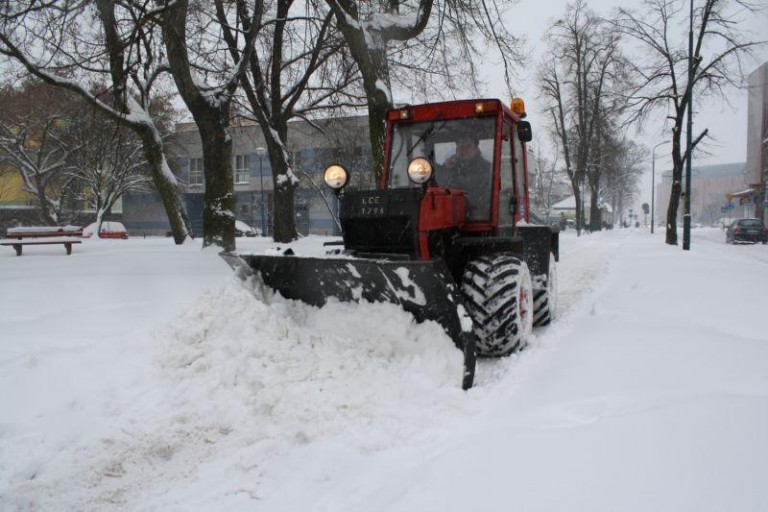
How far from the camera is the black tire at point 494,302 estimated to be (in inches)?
179

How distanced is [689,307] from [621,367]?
117 inches

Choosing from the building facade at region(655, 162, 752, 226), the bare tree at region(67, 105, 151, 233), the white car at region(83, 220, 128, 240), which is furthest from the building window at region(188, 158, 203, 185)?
the building facade at region(655, 162, 752, 226)

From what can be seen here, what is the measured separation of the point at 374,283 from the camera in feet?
14.3

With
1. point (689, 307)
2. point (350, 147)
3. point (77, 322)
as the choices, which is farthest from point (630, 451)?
point (350, 147)

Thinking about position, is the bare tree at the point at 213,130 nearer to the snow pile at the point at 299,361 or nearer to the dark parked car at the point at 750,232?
the snow pile at the point at 299,361

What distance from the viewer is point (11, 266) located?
10.8 metres

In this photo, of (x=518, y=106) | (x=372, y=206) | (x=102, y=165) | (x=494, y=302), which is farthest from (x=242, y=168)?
(x=494, y=302)

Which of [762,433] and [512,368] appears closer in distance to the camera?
[762,433]

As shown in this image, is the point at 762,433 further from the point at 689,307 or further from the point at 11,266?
the point at 11,266

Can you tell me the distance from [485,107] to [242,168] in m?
40.7

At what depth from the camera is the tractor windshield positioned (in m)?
5.42

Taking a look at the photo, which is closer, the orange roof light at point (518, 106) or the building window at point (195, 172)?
the orange roof light at point (518, 106)

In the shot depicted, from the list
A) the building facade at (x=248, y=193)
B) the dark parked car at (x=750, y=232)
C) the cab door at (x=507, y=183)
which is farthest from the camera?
the building facade at (x=248, y=193)

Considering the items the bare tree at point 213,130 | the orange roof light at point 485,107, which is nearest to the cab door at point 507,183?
the orange roof light at point 485,107
